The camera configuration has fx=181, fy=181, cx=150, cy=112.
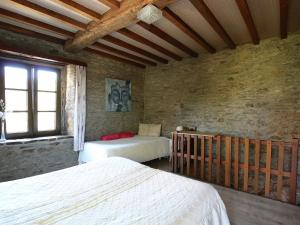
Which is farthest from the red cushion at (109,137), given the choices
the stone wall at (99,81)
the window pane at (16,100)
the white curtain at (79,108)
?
the window pane at (16,100)

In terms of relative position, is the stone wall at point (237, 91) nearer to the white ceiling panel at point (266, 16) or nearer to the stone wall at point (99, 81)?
the white ceiling panel at point (266, 16)

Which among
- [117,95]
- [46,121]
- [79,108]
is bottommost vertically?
[46,121]

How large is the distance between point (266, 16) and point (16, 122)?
4.59m

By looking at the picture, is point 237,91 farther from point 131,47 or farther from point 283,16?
point 131,47

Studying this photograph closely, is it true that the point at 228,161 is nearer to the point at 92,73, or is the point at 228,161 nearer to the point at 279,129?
the point at 279,129

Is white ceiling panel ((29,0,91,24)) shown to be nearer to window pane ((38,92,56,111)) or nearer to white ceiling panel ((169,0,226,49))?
white ceiling panel ((169,0,226,49))

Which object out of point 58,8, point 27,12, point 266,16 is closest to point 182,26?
point 266,16

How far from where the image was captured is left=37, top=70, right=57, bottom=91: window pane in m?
3.57

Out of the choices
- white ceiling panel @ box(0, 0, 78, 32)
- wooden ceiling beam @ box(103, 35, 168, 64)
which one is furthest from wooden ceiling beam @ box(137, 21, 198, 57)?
white ceiling panel @ box(0, 0, 78, 32)

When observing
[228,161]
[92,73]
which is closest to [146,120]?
[92,73]

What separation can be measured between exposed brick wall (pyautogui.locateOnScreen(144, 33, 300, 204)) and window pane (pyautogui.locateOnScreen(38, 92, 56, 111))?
108 inches

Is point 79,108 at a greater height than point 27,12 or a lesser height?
lesser

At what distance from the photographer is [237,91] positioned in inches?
162

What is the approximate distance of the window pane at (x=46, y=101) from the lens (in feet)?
11.7
